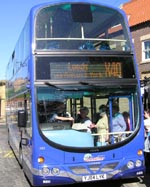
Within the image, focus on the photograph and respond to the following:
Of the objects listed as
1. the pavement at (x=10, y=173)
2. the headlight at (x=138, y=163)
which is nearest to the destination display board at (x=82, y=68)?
the headlight at (x=138, y=163)

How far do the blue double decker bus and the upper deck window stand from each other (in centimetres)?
2

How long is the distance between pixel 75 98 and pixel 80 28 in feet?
5.00

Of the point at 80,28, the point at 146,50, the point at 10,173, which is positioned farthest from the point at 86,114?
the point at 146,50

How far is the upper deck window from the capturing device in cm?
864

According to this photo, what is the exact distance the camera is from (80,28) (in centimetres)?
898

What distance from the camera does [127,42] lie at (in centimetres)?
901

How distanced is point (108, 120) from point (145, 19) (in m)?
22.1

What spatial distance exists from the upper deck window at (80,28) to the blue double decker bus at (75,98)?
2 cm

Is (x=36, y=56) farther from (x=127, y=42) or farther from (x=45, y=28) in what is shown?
(x=127, y=42)

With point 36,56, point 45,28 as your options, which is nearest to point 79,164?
point 36,56

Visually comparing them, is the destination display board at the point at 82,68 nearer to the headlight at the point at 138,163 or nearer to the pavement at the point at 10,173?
the headlight at the point at 138,163

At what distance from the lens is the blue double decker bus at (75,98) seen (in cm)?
818

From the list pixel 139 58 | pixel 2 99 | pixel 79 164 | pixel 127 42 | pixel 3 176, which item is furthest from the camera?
pixel 2 99

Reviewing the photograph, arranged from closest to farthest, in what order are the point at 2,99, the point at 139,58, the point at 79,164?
the point at 79,164
the point at 139,58
the point at 2,99
